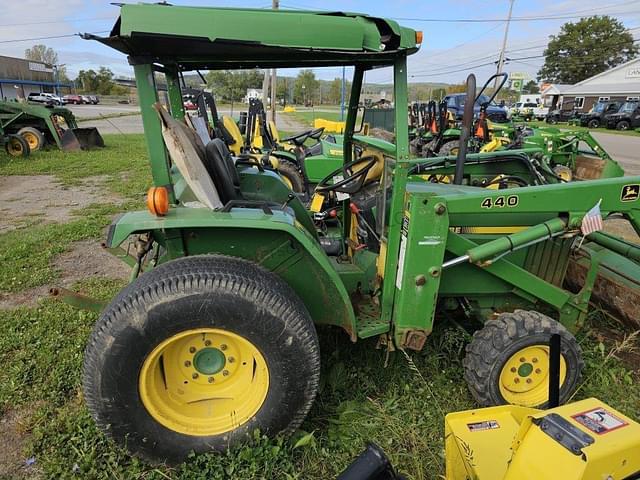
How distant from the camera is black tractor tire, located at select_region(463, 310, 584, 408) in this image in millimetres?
2547

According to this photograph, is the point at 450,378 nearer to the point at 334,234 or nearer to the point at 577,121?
the point at 334,234

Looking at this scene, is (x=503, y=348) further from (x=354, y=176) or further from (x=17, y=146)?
(x=17, y=146)

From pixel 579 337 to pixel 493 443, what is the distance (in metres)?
2.01

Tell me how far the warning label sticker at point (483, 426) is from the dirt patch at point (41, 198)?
6444 millimetres

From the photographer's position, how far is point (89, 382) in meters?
2.04

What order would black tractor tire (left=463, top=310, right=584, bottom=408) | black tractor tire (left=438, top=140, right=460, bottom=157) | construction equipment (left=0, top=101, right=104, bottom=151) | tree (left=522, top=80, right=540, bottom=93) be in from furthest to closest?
tree (left=522, top=80, right=540, bottom=93) → construction equipment (left=0, top=101, right=104, bottom=151) → black tractor tire (left=438, top=140, right=460, bottom=157) → black tractor tire (left=463, top=310, right=584, bottom=408)

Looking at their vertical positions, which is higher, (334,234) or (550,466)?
(550,466)

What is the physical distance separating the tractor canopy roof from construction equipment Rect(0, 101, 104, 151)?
42.7ft

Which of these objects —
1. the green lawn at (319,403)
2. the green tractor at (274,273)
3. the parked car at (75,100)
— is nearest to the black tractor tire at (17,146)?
the green lawn at (319,403)

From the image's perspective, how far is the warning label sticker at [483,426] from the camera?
6.05 ft

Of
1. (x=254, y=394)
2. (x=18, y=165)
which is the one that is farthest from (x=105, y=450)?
(x=18, y=165)

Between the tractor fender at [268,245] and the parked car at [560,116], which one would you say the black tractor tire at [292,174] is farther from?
the parked car at [560,116]

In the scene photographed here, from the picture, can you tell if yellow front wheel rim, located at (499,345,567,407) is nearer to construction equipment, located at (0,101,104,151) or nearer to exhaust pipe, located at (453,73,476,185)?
exhaust pipe, located at (453,73,476,185)

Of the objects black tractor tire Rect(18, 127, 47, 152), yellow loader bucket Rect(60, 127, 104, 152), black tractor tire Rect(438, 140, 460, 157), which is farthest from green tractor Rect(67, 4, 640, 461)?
black tractor tire Rect(18, 127, 47, 152)
